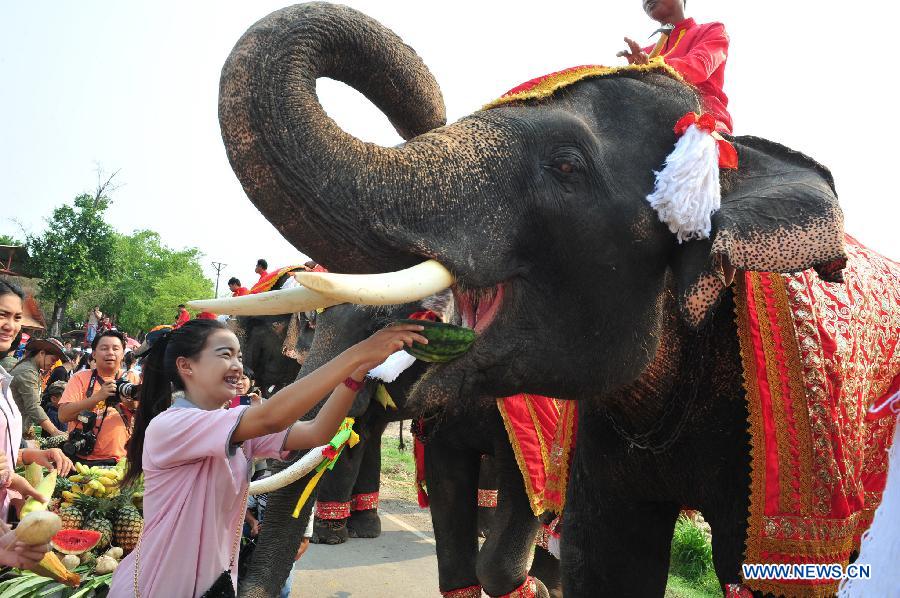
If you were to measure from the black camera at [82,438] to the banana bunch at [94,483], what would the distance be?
549mm

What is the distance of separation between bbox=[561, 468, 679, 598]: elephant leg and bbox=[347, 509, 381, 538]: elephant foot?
4.50m

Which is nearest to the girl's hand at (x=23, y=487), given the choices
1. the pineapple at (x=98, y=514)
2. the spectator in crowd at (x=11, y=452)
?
the spectator in crowd at (x=11, y=452)

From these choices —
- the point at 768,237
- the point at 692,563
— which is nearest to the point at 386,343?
the point at 768,237

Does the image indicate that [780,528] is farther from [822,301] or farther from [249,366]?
[249,366]

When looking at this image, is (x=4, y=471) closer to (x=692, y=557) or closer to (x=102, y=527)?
(x=102, y=527)

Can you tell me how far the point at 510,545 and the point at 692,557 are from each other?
2.71m

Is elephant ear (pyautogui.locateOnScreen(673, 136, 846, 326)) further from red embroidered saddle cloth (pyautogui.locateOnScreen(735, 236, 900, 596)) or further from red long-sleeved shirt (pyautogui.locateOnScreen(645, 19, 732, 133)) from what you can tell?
red long-sleeved shirt (pyautogui.locateOnScreen(645, 19, 732, 133))

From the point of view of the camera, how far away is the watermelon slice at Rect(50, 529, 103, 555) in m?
4.00

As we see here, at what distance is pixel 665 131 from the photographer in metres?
2.30

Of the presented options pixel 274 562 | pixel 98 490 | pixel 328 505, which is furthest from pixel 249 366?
pixel 274 562

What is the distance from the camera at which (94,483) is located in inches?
190

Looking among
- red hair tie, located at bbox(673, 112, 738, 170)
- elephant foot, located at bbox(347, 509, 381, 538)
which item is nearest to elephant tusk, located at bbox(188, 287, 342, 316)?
red hair tie, located at bbox(673, 112, 738, 170)

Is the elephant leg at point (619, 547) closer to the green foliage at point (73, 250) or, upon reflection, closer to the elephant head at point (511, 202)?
the elephant head at point (511, 202)

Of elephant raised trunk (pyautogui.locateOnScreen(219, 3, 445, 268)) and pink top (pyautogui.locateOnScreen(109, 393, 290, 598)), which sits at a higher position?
elephant raised trunk (pyautogui.locateOnScreen(219, 3, 445, 268))
